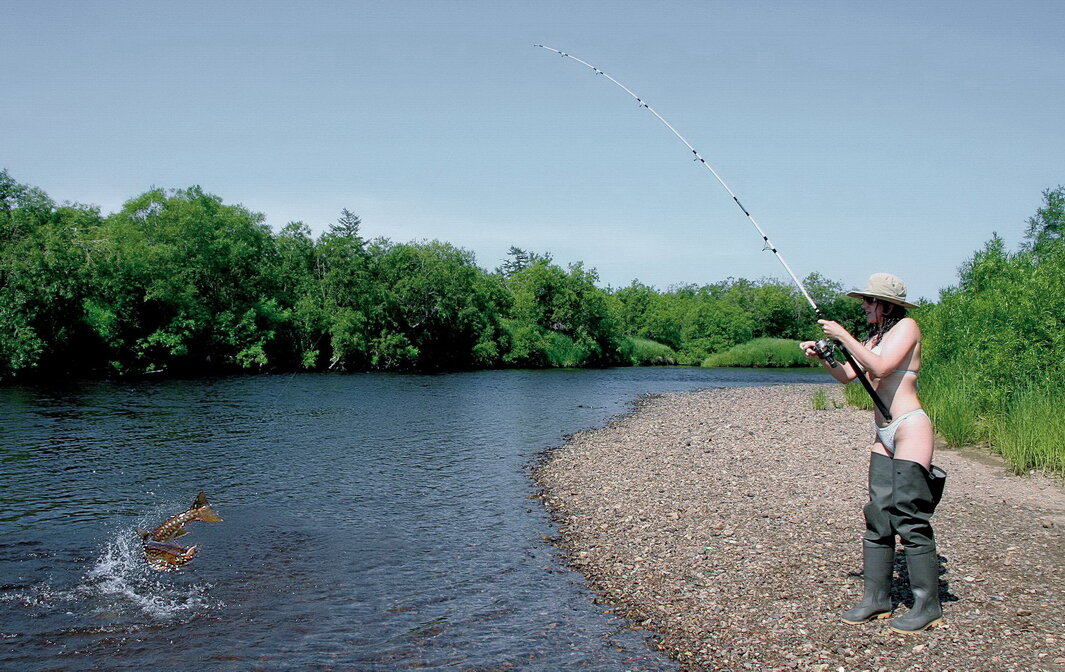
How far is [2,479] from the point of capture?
14148mm

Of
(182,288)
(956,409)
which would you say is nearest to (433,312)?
(182,288)

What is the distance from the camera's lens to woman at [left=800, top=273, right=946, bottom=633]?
5980 mm

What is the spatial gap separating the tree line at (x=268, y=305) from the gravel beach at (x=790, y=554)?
111 feet

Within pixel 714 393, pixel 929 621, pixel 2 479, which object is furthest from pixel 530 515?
pixel 714 393

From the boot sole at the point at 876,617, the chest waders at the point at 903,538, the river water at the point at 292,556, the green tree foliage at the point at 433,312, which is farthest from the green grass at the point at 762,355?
the chest waders at the point at 903,538

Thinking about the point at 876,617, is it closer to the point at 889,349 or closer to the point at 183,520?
the point at 889,349

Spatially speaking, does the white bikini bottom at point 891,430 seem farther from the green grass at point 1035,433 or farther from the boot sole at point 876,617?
the green grass at point 1035,433

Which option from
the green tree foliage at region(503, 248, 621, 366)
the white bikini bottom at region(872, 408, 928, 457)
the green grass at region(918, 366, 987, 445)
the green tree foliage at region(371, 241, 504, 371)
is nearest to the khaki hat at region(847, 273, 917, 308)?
the white bikini bottom at region(872, 408, 928, 457)

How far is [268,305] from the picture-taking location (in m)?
54.3

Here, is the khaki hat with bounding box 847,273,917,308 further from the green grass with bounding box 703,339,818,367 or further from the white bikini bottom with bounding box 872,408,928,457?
the green grass with bounding box 703,339,818,367

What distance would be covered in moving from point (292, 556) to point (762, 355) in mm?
76554

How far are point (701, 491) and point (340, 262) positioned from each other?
53.9 meters

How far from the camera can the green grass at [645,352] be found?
268ft

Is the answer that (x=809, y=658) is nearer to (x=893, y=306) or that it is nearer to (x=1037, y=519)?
(x=893, y=306)
